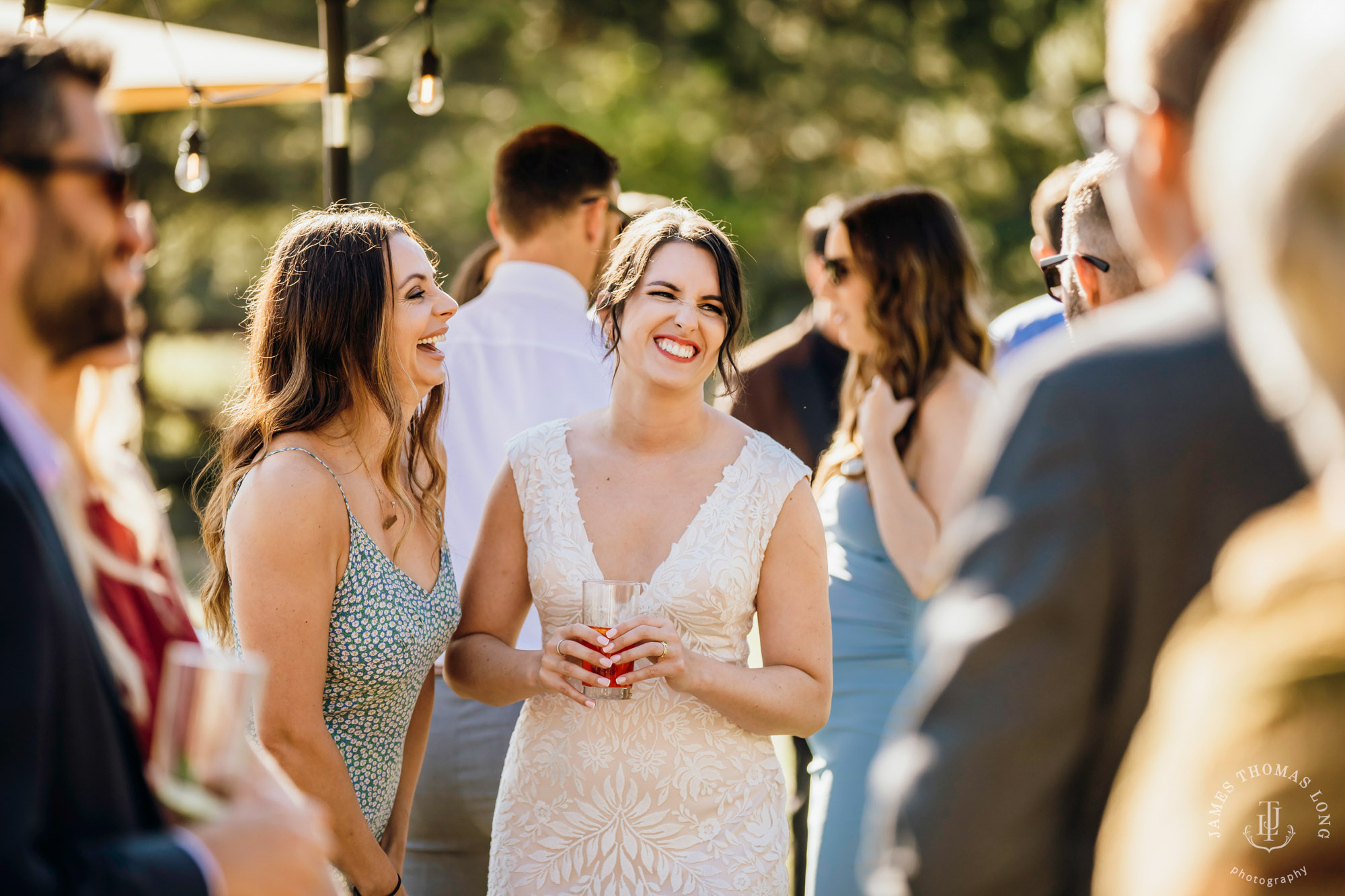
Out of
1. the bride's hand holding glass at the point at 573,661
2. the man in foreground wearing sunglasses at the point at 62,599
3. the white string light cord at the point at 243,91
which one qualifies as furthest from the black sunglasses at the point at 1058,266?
the white string light cord at the point at 243,91

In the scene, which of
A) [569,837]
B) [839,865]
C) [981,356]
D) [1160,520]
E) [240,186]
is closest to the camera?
[1160,520]

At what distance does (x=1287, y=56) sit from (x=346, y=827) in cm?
203

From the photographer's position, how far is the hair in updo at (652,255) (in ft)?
9.12

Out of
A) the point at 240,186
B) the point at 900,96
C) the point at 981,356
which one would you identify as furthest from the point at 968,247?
the point at 240,186

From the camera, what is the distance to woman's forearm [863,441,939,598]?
3.22 metres

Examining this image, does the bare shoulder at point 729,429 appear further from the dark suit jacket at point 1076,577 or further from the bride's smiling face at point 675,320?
the dark suit jacket at point 1076,577

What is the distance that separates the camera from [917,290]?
3490mm

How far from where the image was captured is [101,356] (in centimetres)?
114

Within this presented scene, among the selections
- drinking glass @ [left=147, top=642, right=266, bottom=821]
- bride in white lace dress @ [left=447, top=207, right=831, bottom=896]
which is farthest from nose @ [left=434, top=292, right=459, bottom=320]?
drinking glass @ [left=147, top=642, right=266, bottom=821]

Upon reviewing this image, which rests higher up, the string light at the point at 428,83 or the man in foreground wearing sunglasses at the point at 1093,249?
the string light at the point at 428,83

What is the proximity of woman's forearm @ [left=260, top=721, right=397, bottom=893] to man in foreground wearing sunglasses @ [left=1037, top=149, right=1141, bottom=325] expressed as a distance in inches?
73.3

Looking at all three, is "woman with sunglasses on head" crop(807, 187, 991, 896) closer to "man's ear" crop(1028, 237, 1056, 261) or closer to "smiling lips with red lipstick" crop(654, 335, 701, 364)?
"man's ear" crop(1028, 237, 1056, 261)

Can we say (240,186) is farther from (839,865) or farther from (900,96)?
(839,865)

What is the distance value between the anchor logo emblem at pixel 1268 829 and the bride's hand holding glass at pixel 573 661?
1.41 m
